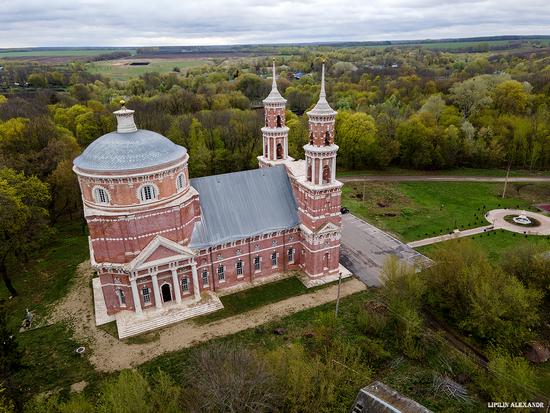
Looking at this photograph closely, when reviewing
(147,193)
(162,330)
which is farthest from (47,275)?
(147,193)

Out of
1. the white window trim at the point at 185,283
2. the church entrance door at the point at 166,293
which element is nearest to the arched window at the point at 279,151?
the white window trim at the point at 185,283

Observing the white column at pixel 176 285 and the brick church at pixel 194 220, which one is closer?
the brick church at pixel 194 220

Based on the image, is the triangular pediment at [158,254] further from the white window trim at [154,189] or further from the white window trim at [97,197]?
the white window trim at [97,197]

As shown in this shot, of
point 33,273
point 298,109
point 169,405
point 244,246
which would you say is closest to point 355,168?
point 298,109

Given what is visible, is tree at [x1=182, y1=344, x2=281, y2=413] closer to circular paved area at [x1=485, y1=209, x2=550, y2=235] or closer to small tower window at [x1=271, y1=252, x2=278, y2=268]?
small tower window at [x1=271, y1=252, x2=278, y2=268]

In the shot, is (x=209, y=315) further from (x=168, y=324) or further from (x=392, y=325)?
(x=392, y=325)

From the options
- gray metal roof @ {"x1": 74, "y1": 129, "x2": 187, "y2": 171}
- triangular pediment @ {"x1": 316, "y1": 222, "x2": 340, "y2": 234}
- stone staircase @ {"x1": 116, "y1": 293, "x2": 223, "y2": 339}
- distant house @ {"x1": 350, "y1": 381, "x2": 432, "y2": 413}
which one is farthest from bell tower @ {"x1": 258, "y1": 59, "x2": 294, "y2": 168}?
distant house @ {"x1": 350, "y1": 381, "x2": 432, "y2": 413}

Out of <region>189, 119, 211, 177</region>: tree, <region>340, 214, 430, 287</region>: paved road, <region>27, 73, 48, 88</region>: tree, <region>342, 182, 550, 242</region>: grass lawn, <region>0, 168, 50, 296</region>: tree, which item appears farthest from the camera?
<region>27, 73, 48, 88</region>: tree

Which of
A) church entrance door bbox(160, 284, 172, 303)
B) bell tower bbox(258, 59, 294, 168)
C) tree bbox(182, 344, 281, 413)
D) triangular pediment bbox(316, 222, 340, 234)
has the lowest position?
church entrance door bbox(160, 284, 172, 303)
